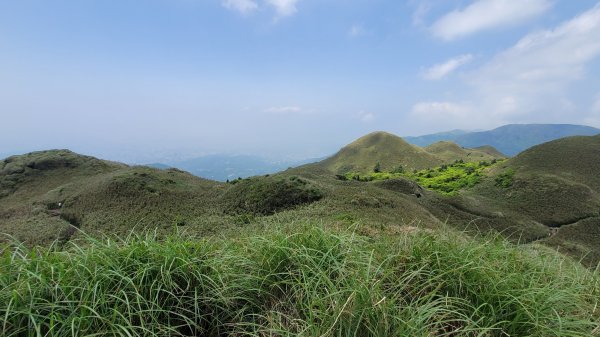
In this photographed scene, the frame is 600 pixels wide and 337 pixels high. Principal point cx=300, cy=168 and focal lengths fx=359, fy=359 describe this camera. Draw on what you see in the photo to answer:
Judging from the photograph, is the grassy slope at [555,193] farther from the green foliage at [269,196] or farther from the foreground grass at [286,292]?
the foreground grass at [286,292]

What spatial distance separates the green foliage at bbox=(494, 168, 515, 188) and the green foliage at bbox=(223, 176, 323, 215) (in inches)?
1104

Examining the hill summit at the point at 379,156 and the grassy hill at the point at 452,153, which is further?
the grassy hill at the point at 452,153

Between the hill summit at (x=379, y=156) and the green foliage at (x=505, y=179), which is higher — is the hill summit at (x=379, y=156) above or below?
above

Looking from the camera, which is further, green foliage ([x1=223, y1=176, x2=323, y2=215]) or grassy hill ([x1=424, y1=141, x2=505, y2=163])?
grassy hill ([x1=424, y1=141, x2=505, y2=163])

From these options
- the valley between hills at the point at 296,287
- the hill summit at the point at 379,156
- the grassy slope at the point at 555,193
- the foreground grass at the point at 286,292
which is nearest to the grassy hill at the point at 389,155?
the hill summit at the point at 379,156

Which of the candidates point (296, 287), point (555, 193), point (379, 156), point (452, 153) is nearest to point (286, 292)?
point (296, 287)

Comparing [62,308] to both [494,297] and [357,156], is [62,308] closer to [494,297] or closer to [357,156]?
[494,297]

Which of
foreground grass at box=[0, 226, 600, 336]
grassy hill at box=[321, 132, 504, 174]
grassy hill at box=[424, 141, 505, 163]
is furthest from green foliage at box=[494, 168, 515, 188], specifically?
foreground grass at box=[0, 226, 600, 336]

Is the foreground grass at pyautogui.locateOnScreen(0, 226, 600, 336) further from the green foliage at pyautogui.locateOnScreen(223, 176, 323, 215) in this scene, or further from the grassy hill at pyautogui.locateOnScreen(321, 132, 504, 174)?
the grassy hill at pyautogui.locateOnScreen(321, 132, 504, 174)

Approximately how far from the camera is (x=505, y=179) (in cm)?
4025

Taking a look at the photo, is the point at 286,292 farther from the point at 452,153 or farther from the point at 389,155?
the point at 452,153

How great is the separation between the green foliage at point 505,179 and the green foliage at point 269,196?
92.0 ft

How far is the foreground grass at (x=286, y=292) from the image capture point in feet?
11.0

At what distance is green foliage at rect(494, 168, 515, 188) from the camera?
39031mm
